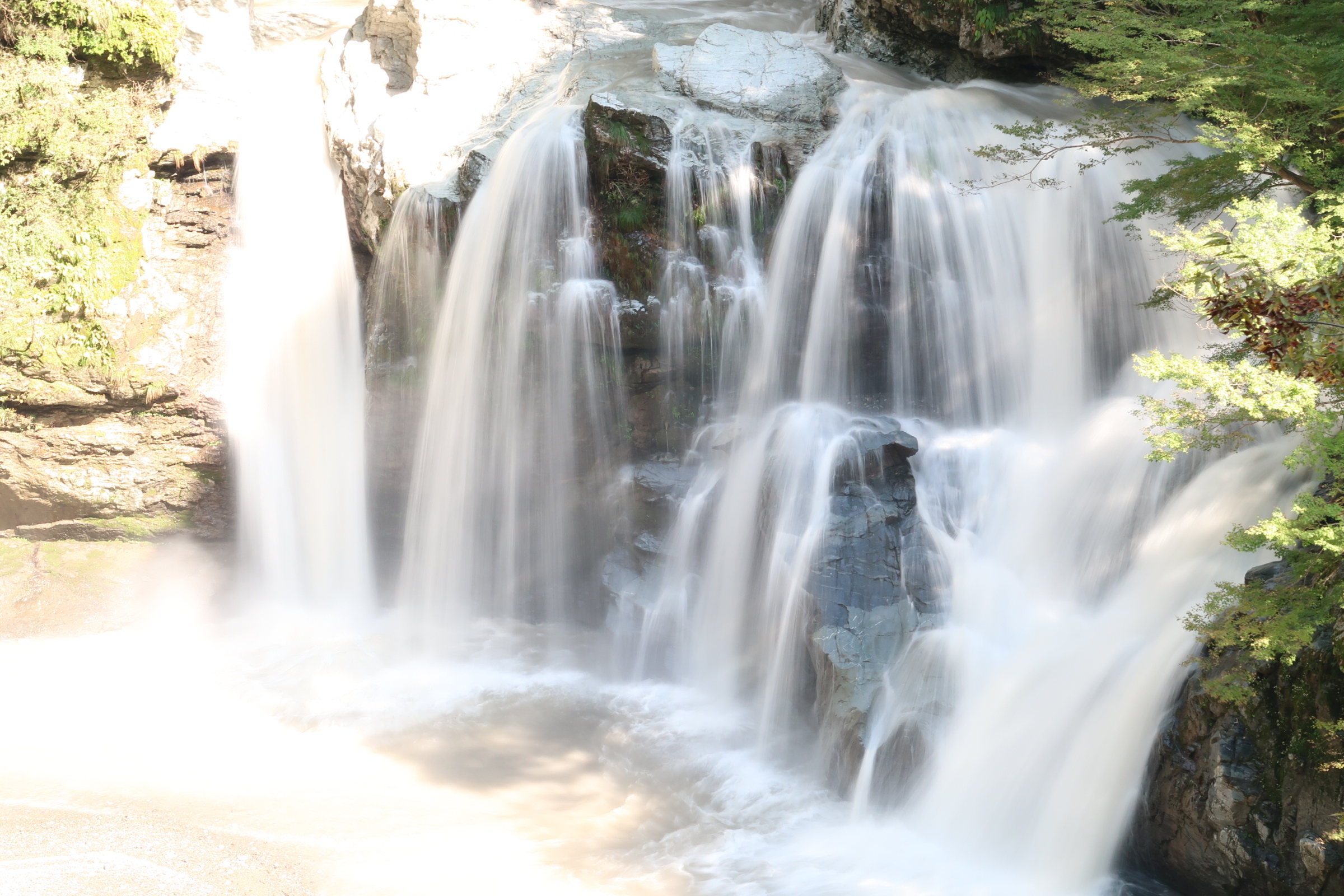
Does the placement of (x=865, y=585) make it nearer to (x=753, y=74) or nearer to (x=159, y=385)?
(x=753, y=74)

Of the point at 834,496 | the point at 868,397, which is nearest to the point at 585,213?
the point at 868,397

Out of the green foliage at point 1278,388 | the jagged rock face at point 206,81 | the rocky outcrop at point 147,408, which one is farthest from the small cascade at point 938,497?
the jagged rock face at point 206,81

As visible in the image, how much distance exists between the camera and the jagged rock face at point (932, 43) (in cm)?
1157

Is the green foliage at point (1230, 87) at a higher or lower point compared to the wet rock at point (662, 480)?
higher

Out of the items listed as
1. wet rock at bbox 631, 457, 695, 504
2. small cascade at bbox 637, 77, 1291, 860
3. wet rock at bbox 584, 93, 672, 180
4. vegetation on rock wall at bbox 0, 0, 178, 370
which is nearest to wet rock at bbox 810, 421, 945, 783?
small cascade at bbox 637, 77, 1291, 860

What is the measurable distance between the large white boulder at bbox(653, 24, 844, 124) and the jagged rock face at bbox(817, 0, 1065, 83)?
5.49 ft

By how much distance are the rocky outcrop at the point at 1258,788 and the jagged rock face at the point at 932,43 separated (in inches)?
322

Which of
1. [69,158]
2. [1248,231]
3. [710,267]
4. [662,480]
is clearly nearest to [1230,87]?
[1248,231]

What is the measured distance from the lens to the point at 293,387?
11906 millimetres

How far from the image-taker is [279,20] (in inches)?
561

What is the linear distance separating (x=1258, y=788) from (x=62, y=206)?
12684 millimetres

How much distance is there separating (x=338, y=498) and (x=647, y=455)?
13.6ft

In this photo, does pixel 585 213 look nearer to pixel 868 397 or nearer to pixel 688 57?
pixel 688 57

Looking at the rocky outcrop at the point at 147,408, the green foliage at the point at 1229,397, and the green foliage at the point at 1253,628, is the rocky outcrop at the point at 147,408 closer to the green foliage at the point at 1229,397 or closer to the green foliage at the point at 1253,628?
the green foliage at the point at 1229,397
